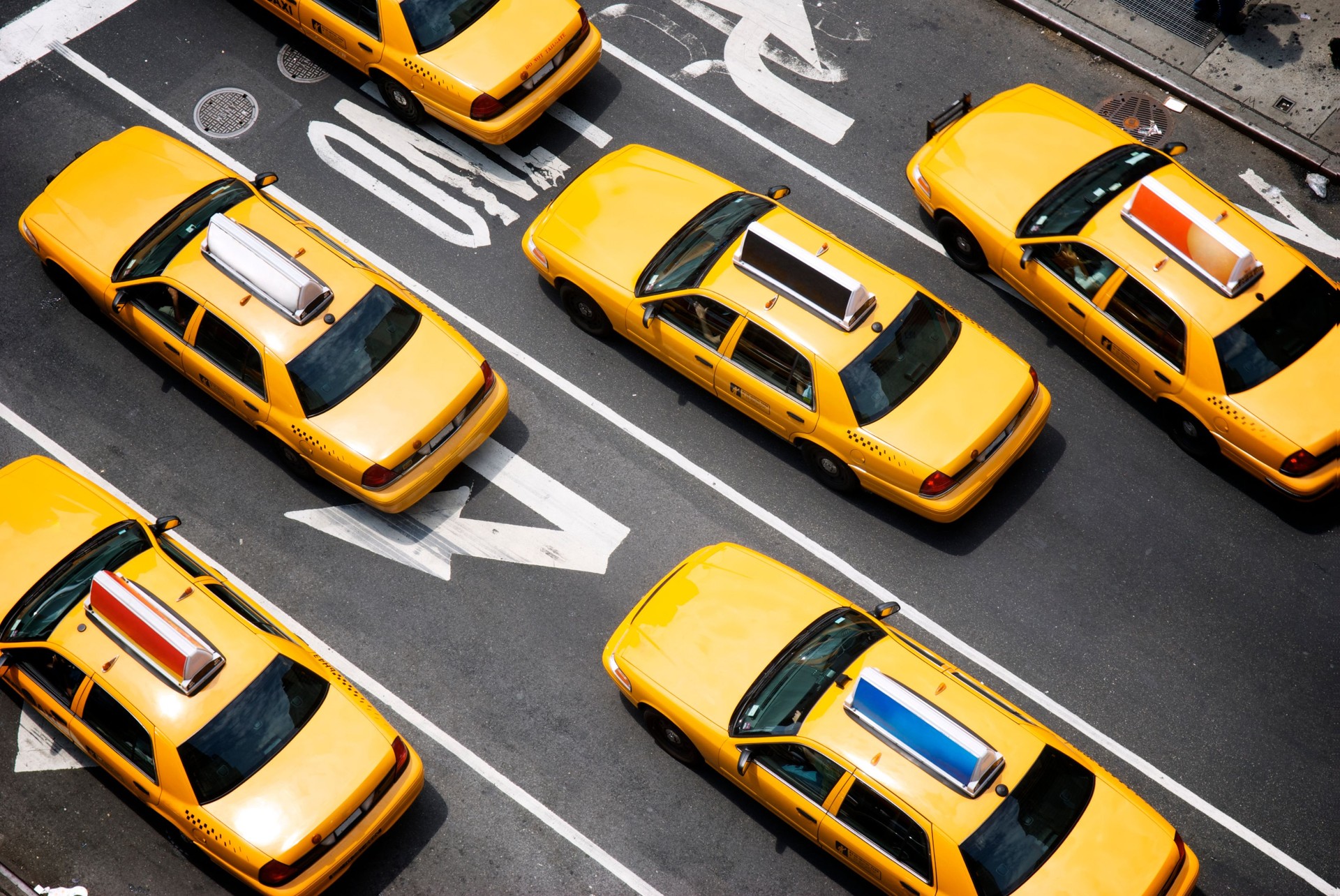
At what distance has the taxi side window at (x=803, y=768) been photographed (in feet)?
27.9

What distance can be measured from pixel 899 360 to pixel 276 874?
650cm

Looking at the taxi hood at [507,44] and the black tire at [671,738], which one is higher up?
the taxi hood at [507,44]

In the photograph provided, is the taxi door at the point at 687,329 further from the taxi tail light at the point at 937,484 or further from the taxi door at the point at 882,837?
the taxi door at the point at 882,837

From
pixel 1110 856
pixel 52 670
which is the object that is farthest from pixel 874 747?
pixel 52 670

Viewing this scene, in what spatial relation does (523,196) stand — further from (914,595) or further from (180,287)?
(914,595)

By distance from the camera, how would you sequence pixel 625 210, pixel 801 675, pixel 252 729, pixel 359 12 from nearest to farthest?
pixel 252 729
pixel 801 675
pixel 625 210
pixel 359 12

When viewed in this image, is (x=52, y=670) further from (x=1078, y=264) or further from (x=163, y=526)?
(x=1078, y=264)

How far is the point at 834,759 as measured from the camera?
842 centimetres

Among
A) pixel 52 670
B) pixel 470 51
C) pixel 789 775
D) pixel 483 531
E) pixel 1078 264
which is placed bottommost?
pixel 52 670

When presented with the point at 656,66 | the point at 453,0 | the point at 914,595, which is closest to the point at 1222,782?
the point at 914,595

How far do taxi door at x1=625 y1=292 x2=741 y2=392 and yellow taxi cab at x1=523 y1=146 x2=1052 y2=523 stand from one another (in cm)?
1

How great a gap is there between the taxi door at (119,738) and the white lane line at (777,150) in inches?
327

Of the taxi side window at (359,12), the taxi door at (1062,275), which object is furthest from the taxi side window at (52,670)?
the taxi door at (1062,275)

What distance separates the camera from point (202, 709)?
28.5ft
